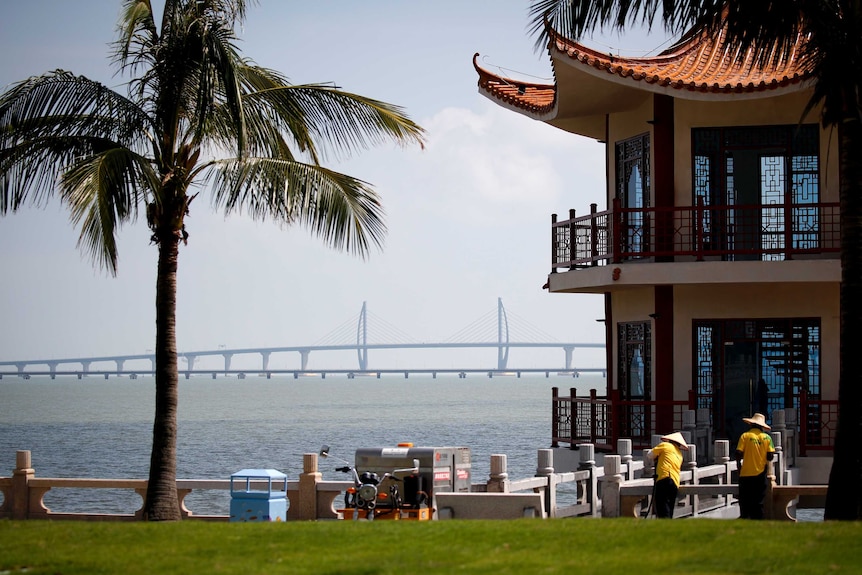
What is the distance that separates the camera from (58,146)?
738 inches

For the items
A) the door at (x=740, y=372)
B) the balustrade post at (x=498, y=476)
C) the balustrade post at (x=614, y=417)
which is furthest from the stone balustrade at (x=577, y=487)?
the door at (x=740, y=372)

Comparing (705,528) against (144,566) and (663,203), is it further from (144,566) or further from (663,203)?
(663,203)

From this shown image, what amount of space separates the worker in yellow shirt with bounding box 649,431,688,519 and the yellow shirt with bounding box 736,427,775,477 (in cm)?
85

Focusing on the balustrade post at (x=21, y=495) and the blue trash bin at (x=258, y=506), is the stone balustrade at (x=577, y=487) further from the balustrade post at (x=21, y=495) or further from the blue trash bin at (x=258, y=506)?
the blue trash bin at (x=258, y=506)

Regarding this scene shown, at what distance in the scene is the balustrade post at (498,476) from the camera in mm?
16922

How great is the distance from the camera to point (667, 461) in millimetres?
17484

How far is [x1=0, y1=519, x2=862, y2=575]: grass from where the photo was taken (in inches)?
439

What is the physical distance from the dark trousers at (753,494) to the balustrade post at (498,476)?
3.10m

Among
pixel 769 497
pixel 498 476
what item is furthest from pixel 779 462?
pixel 498 476

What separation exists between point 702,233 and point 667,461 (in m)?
6.73

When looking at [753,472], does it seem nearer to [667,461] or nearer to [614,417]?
[667,461]

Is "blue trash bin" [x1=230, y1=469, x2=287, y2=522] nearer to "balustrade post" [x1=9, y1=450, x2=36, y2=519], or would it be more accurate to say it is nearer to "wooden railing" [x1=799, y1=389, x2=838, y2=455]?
"balustrade post" [x1=9, y1=450, x2=36, y2=519]

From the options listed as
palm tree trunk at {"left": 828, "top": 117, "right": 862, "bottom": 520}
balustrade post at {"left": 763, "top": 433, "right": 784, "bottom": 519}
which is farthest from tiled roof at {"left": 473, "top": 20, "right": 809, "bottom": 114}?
balustrade post at {"left": 763, "top": 433, "right": 784, "bottom": 519}

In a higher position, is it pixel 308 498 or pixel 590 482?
pixel 590 482
